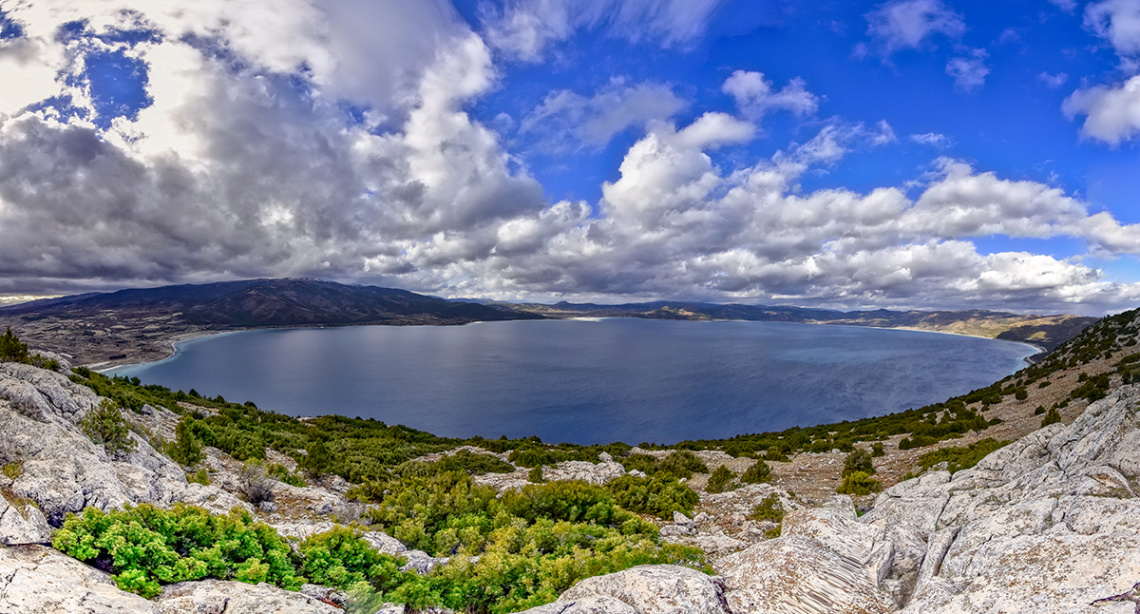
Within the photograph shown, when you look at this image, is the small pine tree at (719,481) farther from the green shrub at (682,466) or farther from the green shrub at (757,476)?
the green shrub at (682,466)

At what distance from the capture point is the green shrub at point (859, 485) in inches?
666

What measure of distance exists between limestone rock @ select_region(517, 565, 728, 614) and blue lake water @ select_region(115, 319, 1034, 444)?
176 ft

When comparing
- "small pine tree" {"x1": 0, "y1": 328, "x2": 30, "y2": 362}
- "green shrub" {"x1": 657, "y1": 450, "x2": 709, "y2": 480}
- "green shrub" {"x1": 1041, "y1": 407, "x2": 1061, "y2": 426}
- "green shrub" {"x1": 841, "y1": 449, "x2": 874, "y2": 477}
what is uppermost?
"small pine tree" {"x1": 0, "y1": 328, "x2": 30, "y2": 362}

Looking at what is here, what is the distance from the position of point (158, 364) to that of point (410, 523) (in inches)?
6947

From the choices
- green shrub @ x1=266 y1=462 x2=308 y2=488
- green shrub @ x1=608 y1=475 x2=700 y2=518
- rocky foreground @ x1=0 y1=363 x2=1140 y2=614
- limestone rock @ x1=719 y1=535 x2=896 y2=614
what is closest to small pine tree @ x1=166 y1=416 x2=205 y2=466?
green shrub @ x1=266 y1=462 x2=308 y2=488

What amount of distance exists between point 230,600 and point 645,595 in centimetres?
561

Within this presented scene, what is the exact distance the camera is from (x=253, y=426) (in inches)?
1051

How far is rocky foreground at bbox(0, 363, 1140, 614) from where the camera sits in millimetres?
4895

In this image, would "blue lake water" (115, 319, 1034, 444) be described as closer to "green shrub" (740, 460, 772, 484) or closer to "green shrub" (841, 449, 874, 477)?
"green shrub" (841, 449, 874, 477)

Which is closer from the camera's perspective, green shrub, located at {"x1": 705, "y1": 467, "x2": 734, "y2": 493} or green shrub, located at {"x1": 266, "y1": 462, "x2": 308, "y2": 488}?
green shrub, located at {"x1": 266, "y1": 462, "x2": 308, "y2": 488}

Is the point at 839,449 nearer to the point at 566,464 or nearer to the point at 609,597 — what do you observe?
the point at 566,464

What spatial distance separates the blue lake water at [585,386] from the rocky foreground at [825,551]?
49.8 metres

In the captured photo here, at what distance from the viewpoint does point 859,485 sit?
56.5ft

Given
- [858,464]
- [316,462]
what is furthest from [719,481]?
[316,462]
